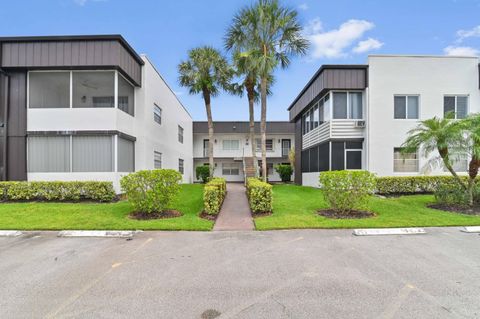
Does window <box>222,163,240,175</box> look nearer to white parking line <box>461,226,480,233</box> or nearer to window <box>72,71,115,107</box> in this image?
window <box>72,71,115,107</box>

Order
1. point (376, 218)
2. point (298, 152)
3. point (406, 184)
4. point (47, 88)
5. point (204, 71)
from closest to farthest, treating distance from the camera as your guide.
Result: point (376, 218)
point (406, 184)
point (47, 88)
point (204, 71)
point (298, 152)

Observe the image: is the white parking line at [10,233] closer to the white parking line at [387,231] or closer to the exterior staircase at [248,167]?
the white parking line at [387,231]

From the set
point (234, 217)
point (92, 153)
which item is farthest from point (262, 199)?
point (92, 153)

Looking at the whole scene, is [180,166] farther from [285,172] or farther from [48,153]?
[48,153]

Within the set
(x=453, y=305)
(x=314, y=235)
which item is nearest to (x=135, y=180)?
(x=314, y=235)

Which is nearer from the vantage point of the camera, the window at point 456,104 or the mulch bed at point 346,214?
the mulch bed at point 346,214

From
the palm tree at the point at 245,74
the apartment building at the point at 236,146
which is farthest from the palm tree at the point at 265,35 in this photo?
the apartment building at the point at 236,146

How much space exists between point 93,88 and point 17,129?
3.73 meters

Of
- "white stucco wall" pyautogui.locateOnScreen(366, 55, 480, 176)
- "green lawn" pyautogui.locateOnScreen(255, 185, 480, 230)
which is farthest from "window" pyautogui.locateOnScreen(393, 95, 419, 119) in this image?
"green lawn" pyautogui.locateOnScreen(255, 185, 480, 230)

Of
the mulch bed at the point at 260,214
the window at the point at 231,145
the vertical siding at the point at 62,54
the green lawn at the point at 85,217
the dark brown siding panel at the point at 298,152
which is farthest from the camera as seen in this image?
the window at the point at 231,145

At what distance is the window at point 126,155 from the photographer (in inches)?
453

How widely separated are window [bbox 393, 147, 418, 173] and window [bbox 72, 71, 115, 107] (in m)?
14.1

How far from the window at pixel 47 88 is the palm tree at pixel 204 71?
22.0ft

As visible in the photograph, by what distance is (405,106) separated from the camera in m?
13.6
